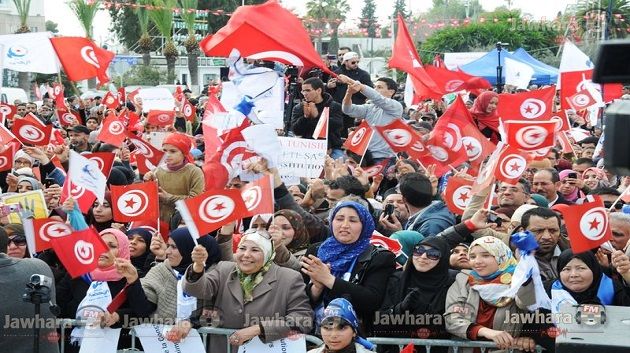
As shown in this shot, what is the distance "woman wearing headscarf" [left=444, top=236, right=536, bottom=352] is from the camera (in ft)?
19.0

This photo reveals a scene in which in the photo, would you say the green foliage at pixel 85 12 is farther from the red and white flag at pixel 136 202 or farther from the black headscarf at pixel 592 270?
the black headscarf at pixel 592 270

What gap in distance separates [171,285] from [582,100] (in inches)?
321

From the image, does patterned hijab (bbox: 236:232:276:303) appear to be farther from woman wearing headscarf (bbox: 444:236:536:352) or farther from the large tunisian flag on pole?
the large tunisian flag on pole

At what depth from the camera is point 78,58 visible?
46.0ft

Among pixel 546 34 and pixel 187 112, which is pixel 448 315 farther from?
pixel 546 34

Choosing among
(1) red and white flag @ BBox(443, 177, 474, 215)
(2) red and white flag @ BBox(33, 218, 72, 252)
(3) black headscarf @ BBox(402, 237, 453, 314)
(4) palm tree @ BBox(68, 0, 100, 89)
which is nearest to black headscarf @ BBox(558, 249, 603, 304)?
(3) black headscarf @ BBox(402, 237, 453, 314)

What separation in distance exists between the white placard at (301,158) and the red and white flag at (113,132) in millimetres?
3996

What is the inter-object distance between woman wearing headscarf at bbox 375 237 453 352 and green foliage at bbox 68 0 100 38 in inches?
1758

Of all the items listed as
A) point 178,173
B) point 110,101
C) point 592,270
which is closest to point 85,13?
point 110,101

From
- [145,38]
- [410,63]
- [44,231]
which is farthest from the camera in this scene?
[145,38]

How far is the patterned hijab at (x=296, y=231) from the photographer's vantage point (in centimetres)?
688

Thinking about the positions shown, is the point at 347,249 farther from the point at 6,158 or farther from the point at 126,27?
the point at 126,27

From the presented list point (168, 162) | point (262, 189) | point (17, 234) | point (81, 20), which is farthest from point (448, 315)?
point (81, 20)

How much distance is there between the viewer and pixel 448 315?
5.86m
